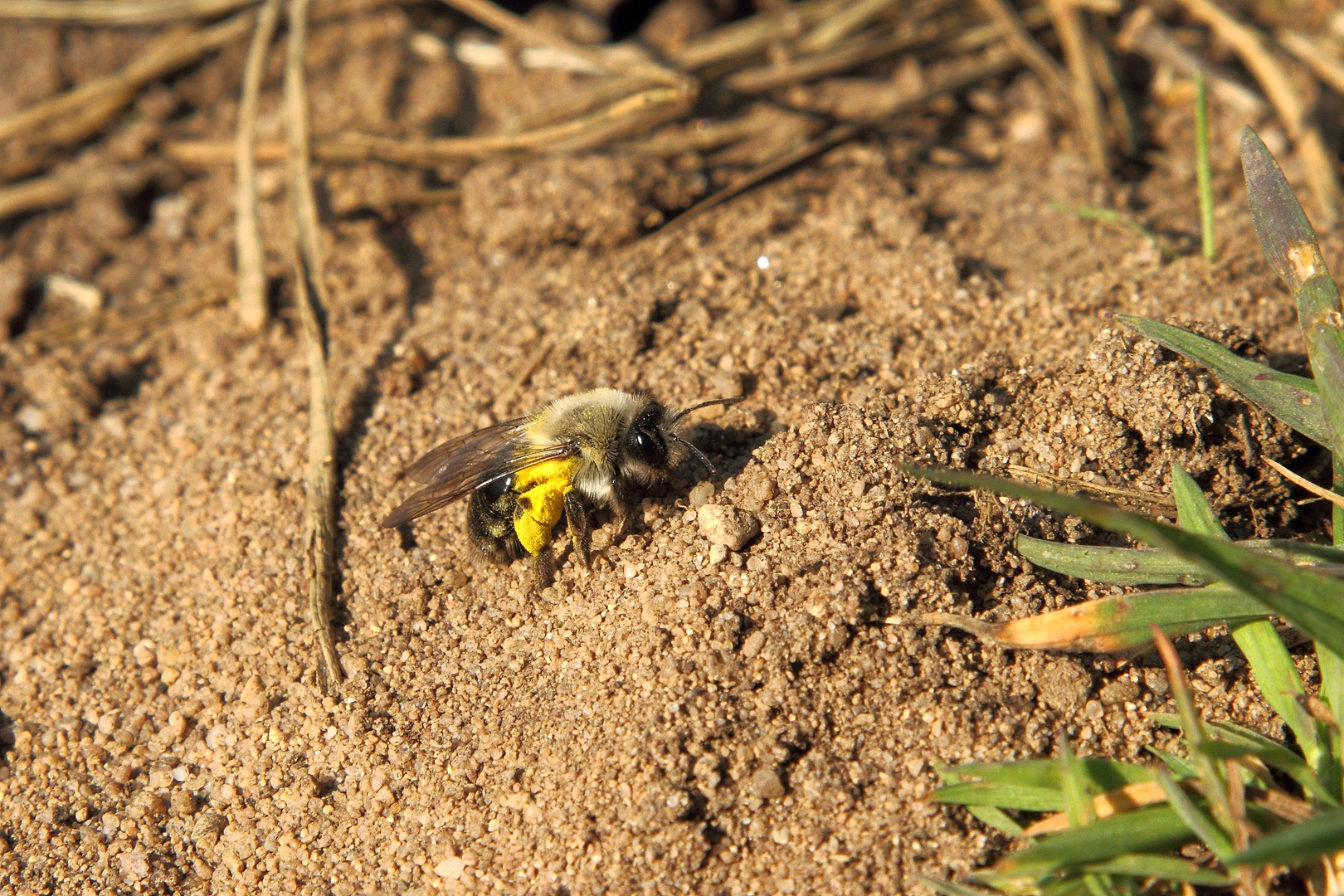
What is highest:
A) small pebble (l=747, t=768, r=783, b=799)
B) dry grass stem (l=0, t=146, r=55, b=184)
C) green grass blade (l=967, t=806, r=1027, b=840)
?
dry grass stem (l=0, t=146, r=55, b=184)

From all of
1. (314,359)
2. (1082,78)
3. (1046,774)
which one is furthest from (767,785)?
(1082,78)

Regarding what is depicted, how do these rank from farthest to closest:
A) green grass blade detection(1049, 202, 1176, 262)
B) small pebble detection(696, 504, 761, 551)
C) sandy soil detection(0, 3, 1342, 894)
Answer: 1. green grass blade detection(1049, 202, 1176, 262)
2. small pebble detection(696, 504, 761, 551)
3. sandy soil detection(0, 3, 1342, 894)

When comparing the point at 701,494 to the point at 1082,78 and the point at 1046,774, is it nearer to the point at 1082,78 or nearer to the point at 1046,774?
the point at 1046,774

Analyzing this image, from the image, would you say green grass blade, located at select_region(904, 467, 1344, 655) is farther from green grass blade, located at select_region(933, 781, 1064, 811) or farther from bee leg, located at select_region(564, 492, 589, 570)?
bee leg, located at select_region(564, 492, 589, 570)

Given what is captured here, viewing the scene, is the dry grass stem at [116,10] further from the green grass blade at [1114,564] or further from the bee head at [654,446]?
the green grass blade at [1114,564]

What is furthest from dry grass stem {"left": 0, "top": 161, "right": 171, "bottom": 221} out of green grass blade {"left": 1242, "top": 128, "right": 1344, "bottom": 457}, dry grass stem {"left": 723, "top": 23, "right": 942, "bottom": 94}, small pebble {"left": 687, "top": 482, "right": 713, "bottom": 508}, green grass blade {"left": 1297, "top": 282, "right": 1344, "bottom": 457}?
green grass blade {"left": 1297, "top": 282, "right": 1344, "bottom": 457}

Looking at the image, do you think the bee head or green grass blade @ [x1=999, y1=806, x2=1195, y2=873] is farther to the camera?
the bee head

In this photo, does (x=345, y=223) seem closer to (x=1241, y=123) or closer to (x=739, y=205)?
(x=739, y=205)
